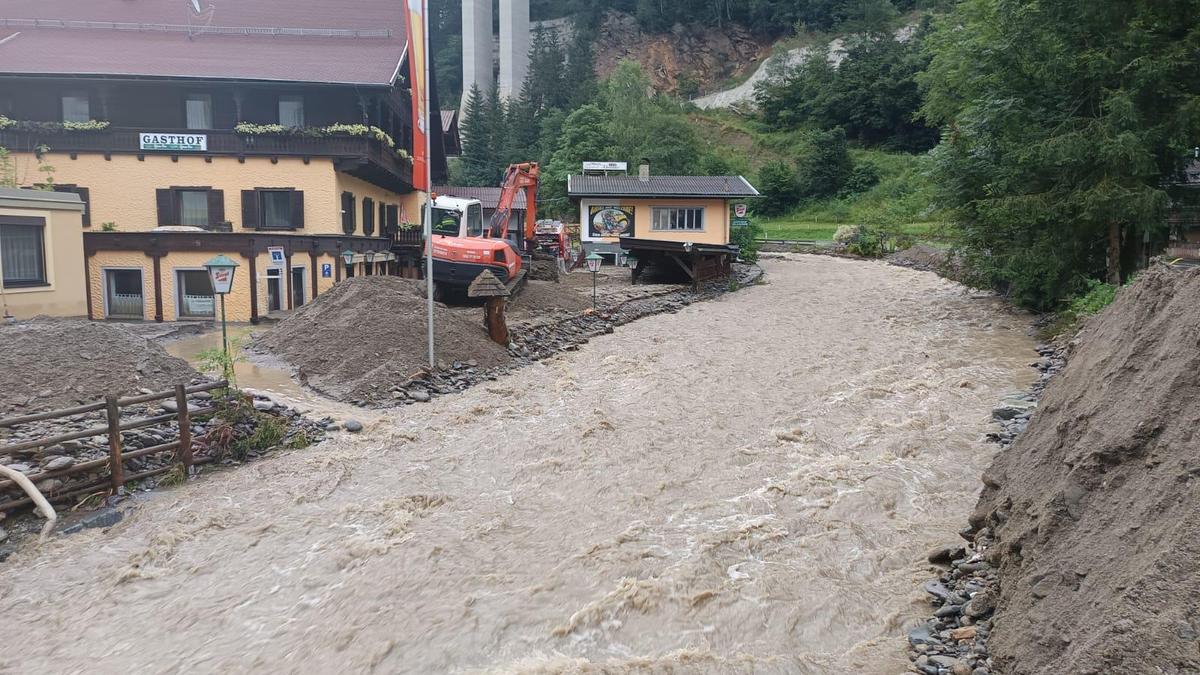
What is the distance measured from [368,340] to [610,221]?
25.8m

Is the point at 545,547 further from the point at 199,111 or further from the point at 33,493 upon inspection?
the point at 199,111

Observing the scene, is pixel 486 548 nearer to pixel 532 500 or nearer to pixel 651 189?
pixel 532 500

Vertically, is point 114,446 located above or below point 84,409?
below

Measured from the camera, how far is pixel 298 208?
2562cm

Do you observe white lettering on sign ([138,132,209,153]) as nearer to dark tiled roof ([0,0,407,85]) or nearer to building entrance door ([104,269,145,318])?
dark tiled roof ([0,0,407,85])

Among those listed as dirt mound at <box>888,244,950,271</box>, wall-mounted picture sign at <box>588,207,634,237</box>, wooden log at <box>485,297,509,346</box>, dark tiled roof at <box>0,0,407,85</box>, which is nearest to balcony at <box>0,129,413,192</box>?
dark tiled roof at <box>0,0,407,85</box>

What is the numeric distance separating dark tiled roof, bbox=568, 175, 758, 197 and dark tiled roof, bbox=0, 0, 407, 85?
13461 millimetres

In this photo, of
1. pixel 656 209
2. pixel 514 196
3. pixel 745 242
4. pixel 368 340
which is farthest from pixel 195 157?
pixel 745 242

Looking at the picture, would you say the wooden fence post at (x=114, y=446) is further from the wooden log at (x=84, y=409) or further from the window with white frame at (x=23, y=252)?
the window with white frame at (x=23, y=252)

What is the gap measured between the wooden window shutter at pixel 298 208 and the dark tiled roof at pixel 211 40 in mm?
3274

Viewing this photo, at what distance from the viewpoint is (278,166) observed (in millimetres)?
25609

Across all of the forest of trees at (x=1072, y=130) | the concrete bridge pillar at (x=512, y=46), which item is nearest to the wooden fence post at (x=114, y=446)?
the forest of trees at (x=1072, y=130)

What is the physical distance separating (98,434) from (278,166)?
17.4m

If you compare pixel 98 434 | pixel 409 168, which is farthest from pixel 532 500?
pixel 409 168
